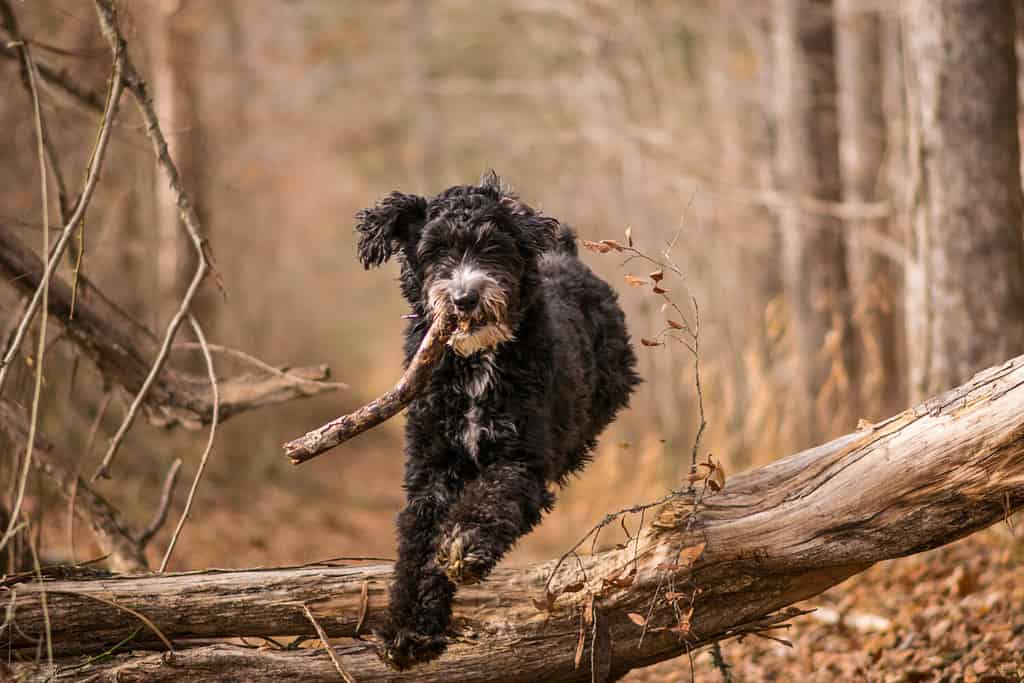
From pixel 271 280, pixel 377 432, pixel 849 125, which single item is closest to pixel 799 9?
pixel 849 125

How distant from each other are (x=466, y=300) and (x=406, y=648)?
5.09ft

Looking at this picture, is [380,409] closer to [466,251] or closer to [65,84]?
[466,251]

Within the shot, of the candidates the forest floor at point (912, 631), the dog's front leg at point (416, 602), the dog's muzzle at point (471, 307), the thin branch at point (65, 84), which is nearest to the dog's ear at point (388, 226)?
the dog's muzzle at point (471, 307)

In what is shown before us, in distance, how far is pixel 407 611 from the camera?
4.43 meters

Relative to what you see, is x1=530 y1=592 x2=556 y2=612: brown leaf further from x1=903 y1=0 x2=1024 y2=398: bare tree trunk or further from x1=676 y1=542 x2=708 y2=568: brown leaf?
x1=903 y1=0 x2=1024 y2=398: bare tree trunk

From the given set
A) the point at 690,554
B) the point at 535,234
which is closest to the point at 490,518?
the point at 690,554

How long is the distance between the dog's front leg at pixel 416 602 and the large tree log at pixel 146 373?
4.32 ft

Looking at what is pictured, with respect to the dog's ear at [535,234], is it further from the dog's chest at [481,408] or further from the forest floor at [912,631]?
the forest floor at [912,631]

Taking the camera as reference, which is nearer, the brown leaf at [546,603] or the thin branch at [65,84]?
the brown leaf at [546,603]

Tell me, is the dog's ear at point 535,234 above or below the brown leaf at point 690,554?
above

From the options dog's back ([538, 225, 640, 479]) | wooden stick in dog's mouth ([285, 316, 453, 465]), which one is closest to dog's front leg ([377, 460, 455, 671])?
wooden stick in dog's mouth ([285, 316, 453, 465])

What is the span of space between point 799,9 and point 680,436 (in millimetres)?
5000

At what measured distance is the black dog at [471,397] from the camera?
442cm

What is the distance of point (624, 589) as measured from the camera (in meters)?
4.50
